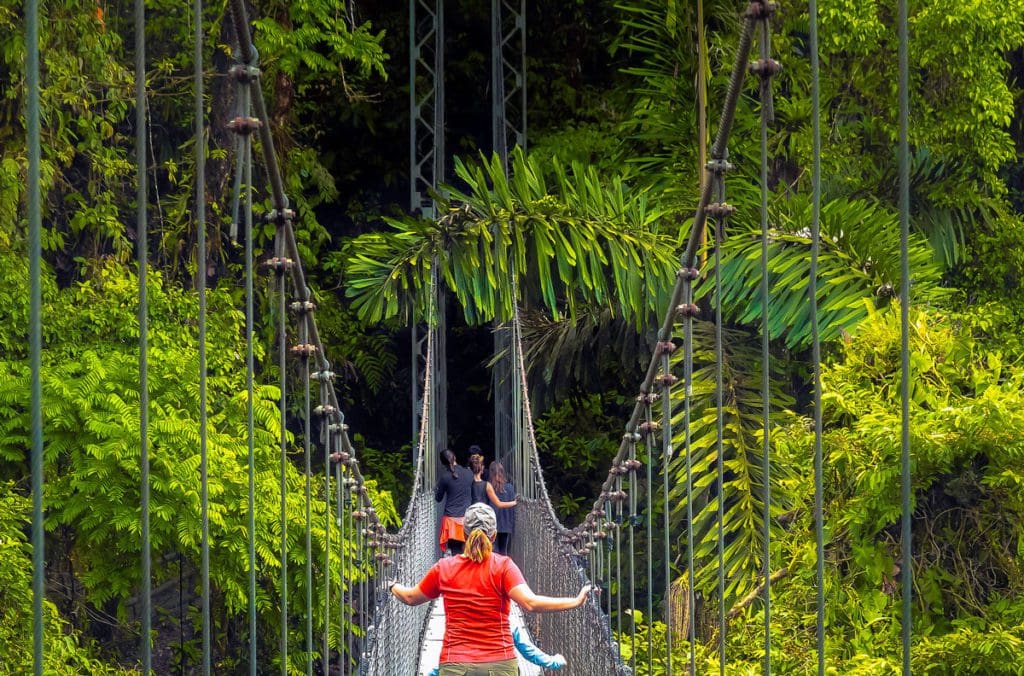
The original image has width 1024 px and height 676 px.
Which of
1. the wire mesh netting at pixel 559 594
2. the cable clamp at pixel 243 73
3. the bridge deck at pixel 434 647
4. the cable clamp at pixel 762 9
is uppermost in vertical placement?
the cable clamp at pixel 762 9

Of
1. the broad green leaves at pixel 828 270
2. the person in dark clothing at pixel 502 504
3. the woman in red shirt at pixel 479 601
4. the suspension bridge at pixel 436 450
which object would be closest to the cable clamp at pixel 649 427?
the suspension bridge at pixel 436 450

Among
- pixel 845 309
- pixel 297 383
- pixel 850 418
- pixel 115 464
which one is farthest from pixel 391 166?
pixel 850 418

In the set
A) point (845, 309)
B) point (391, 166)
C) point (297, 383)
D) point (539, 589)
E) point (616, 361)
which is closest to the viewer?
point (845, 309)

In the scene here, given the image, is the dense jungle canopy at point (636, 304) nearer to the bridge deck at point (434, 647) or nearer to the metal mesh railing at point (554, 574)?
the metal mesh railing at point (554, 574)

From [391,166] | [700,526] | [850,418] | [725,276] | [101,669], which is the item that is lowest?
[101,669]

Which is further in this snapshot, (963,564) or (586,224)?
(586,224)

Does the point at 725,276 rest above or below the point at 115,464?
above

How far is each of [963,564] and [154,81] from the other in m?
4.69

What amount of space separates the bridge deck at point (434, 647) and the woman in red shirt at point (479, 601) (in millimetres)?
1547

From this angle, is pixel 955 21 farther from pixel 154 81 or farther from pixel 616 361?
pixel 154 81

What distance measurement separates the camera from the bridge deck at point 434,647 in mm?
5141

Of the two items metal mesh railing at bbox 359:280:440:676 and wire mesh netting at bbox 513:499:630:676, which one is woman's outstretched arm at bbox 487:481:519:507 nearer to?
wire mesh netting at bbox 513:499:630:676

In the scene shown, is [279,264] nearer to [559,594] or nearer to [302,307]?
[302,307]

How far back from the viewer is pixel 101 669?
624 cm
